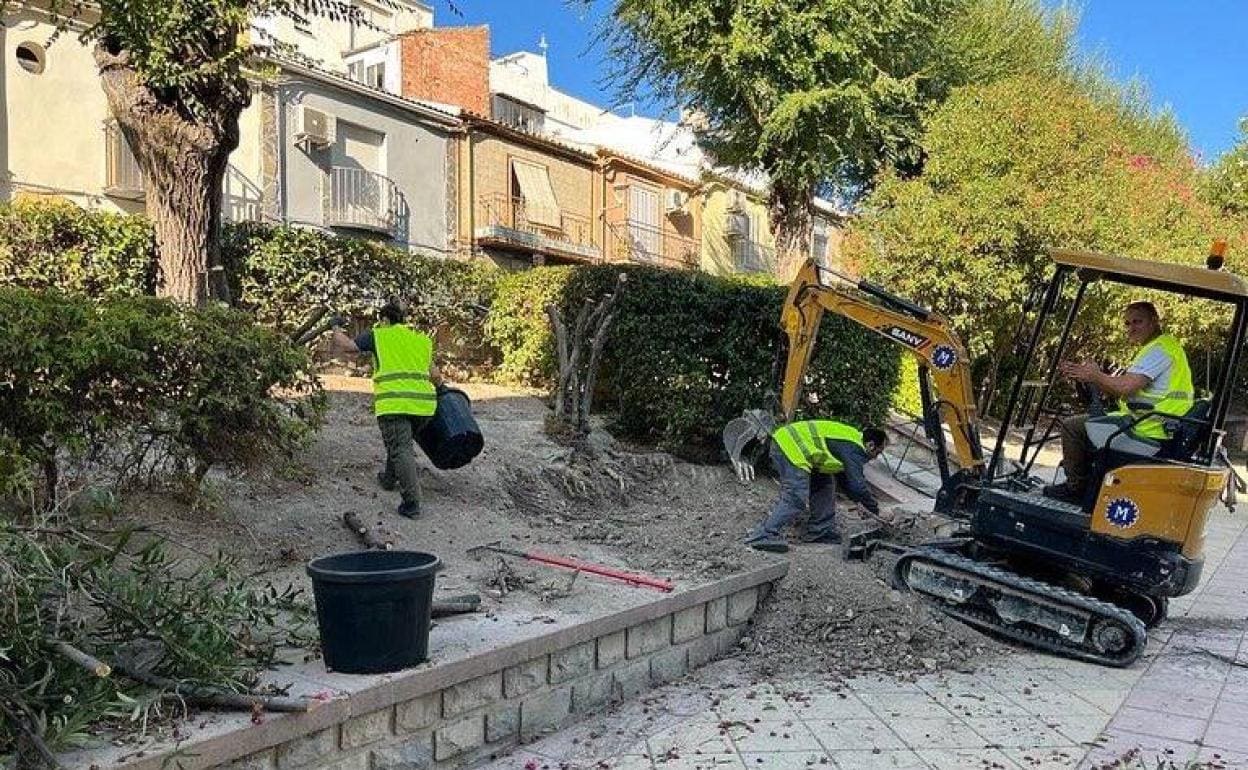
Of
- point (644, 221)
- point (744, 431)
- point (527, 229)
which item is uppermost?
point (644, 221)

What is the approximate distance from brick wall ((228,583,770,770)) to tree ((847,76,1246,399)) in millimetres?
10357

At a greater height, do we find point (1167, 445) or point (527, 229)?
point (527, 229)

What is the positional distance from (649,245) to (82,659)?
23799 millimetres

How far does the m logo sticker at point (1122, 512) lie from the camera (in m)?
5.77

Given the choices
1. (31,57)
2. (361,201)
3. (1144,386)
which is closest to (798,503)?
(1144,386)

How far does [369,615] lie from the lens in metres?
3.61

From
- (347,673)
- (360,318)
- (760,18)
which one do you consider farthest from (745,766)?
(760,18)

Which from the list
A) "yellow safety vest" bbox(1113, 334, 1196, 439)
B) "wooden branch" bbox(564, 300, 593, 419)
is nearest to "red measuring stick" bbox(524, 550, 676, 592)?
"yellow safety vest" bbox(1113, 334, 1196, 439)

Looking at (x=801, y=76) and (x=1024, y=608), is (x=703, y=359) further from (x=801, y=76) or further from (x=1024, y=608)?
(x=801, y=76)

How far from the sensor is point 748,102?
15.8 metres

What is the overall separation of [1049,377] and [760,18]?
9905 millimetres

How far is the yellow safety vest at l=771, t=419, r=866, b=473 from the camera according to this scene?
22.8ft

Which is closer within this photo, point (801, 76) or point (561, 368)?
point (561, 368)

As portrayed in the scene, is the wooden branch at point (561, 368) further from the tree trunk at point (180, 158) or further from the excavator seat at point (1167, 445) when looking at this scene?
the excavator seat at point (1167, 445)
